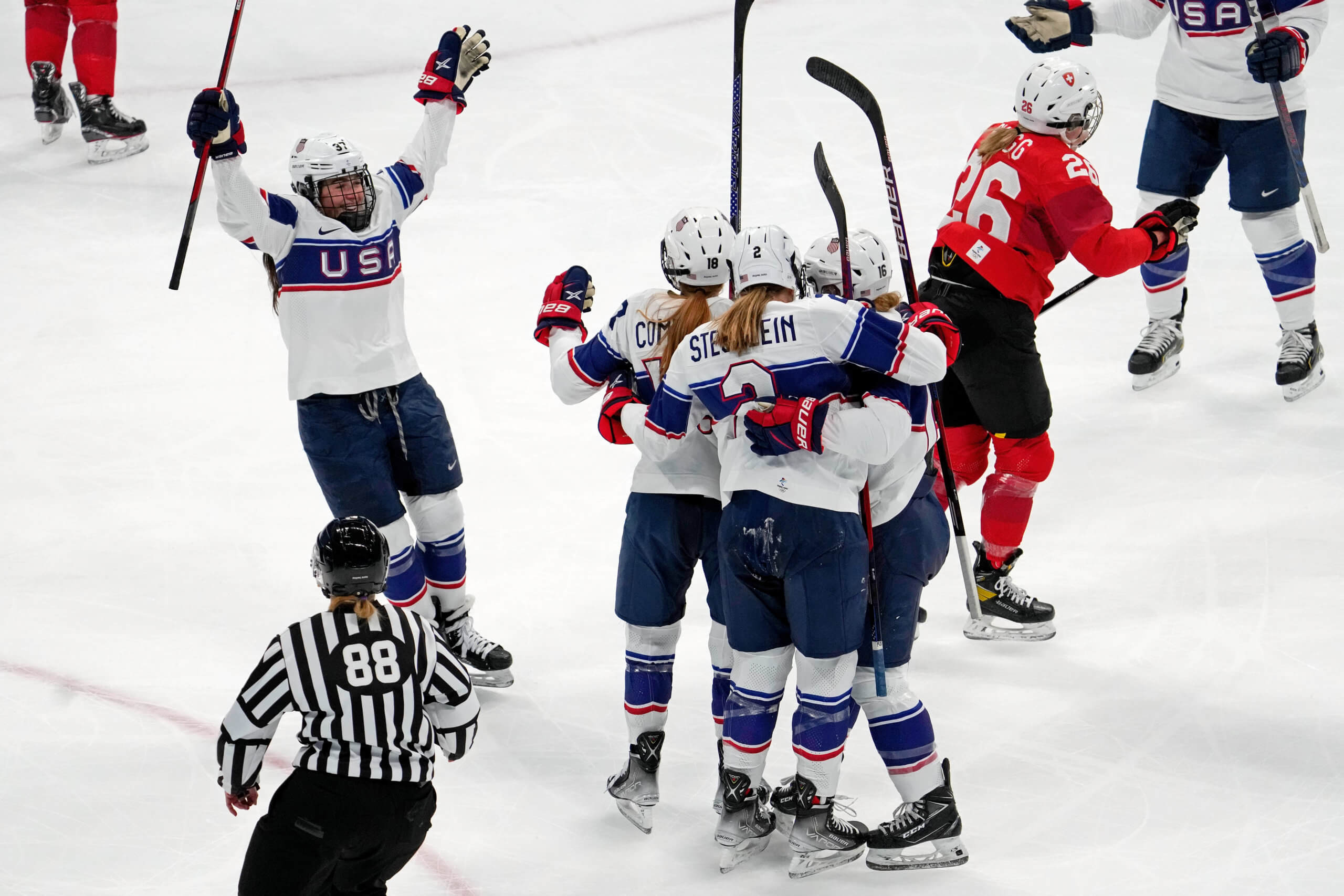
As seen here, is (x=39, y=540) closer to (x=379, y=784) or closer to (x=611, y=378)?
(x=611, y=378)

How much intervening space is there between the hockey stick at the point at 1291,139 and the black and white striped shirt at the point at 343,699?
140 inches

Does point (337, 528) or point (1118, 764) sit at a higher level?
point (337, 528)

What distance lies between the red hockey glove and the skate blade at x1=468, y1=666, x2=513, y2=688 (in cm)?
162

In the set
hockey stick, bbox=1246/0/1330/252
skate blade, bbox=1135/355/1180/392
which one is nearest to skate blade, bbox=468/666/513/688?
skate blade, bbox=1135/355/1180/392

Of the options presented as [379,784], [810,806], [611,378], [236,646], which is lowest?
[236,646]

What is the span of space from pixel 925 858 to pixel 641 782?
2.22 ft

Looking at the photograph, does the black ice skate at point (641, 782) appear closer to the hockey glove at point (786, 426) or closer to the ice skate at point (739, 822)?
the ice skate at point (739, 822)

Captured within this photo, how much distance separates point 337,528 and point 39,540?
269cm

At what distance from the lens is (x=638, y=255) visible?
21.5 ft

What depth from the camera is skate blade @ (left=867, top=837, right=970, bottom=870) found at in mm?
3221

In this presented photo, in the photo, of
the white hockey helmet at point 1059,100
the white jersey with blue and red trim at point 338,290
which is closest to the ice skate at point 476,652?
the white jersey with blue and red trim at point 338,290

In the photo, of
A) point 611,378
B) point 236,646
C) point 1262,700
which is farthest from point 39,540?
point 1262,700

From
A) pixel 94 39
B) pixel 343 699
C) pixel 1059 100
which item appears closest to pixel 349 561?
pixel 343 699

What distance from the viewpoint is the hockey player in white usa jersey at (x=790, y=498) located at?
9.87 feet
